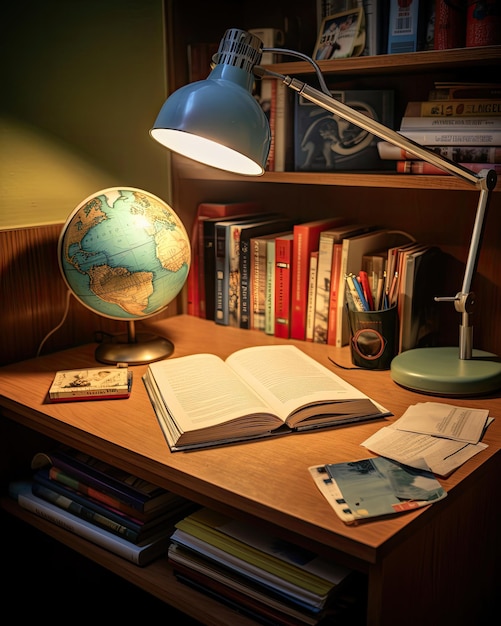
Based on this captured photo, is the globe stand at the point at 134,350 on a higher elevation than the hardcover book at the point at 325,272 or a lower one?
lower

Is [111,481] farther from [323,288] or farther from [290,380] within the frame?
[323,288]

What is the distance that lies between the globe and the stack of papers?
586mm

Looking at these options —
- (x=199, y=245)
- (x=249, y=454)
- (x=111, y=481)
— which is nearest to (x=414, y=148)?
(x=249, y=454)

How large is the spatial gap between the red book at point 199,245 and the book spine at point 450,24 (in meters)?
0.68

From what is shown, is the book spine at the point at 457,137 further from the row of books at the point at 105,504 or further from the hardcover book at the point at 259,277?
the row of books at the point at 105,504

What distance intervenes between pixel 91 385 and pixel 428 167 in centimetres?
80

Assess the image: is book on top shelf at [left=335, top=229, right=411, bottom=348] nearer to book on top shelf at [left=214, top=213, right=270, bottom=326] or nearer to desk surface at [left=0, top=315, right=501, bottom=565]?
desk surface at [left=0, top=315, right=501, bottom=565]

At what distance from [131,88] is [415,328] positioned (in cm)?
90

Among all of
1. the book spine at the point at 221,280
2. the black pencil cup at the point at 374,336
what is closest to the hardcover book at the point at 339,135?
the book spine at the point at 221,280

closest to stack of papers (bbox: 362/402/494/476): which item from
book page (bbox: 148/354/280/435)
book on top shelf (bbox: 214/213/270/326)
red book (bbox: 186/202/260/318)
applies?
book page (bbox: 148/354/280/435)

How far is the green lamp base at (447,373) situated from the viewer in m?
1.36

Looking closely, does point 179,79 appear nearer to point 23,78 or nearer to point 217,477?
point 23,78

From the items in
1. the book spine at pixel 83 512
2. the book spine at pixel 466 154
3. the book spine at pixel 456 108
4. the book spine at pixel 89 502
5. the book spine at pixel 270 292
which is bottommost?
the book spine at pixel 83 512

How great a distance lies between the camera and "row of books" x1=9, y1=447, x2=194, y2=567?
1330 millimetres
